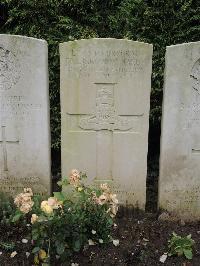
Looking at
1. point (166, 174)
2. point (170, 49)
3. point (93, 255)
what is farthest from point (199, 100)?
point (93, 255)

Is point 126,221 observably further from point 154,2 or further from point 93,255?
point 154,2

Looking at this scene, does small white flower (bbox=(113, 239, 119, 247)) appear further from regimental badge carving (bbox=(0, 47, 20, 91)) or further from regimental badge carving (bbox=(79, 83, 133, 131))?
regimental badge carving (bbox=(0, 47, 20, 91))

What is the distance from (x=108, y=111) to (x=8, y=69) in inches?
41.5

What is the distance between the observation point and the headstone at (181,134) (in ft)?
12.7

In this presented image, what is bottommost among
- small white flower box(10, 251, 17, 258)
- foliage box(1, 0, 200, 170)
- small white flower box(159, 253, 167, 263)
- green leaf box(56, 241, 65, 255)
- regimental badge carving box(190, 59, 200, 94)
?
small white flower box(159, 253, 167, 263)

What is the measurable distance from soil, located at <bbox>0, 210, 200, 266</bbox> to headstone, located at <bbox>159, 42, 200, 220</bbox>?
0.88 ft

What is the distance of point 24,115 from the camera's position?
4137mm

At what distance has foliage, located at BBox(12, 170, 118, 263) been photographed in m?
→ 3.17

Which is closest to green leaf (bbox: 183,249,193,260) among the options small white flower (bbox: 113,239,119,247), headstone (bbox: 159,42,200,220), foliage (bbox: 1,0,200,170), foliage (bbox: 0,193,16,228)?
small white flower (bbox: 113,239,119,247)

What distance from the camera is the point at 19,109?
412 cm

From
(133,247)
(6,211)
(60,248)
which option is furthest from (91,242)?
(6,211)

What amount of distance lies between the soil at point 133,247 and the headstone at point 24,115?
2.16 feet

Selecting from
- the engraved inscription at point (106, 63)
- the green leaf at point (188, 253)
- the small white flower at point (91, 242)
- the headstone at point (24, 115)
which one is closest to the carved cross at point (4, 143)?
the headstone at point (24, 115)

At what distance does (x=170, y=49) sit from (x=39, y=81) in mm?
1281
